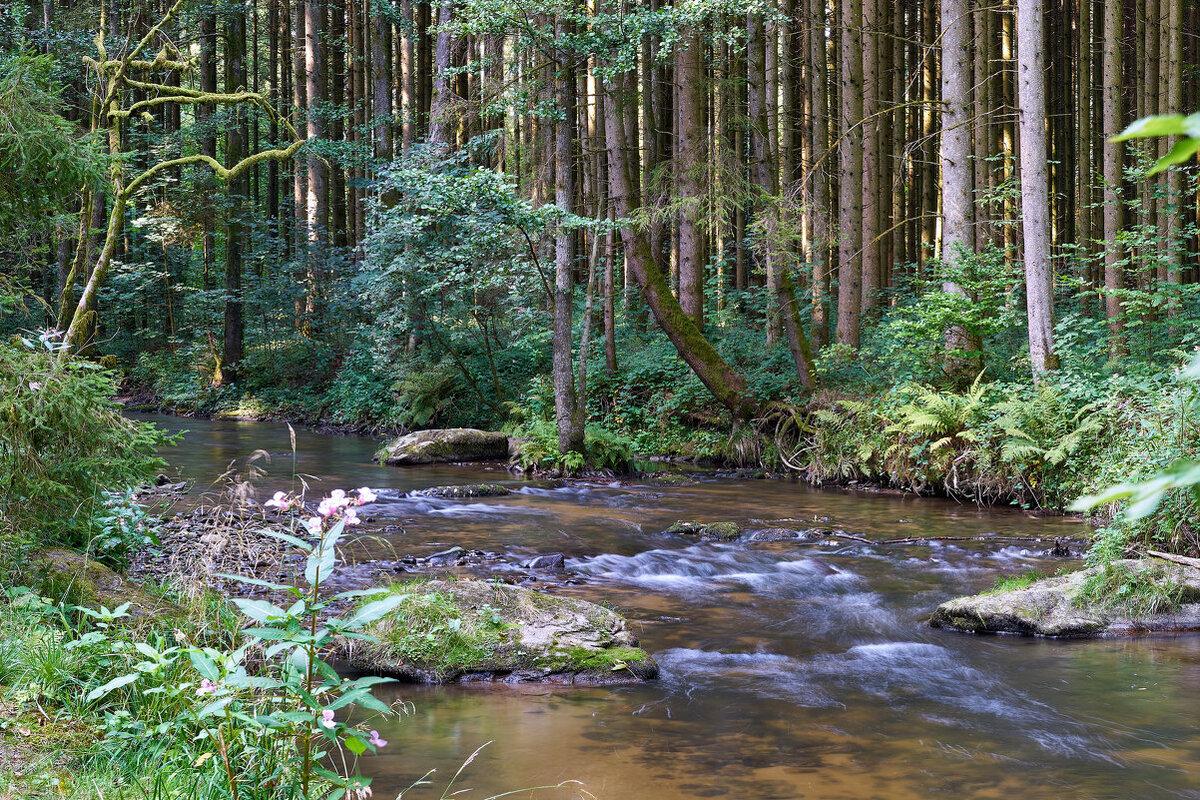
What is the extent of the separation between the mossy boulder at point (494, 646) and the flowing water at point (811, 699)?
0.19 meters

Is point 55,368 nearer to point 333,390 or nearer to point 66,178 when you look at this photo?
point 66,178

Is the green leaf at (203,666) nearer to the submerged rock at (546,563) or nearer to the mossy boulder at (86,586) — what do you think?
the mossy boulder at (86,586)

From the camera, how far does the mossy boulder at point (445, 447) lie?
683 inches

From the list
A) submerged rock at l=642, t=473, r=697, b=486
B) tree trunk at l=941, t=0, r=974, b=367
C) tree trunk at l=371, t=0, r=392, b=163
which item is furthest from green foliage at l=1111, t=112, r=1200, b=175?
tree trunk at l=371, t=0, r=392, b=163

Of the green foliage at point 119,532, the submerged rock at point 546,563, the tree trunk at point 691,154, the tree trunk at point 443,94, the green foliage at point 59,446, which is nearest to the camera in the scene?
the green foliage at point 59,446

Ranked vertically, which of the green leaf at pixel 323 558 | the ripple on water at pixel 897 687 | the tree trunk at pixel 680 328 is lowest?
the ripple on water at pixel 897 687

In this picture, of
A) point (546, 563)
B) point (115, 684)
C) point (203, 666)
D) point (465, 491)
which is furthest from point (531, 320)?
point (203, 666)

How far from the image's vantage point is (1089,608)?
285 inches

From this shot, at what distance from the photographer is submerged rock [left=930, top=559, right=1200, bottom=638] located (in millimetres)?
7141

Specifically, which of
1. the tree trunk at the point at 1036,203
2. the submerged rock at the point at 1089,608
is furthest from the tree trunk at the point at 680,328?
the submerged rock at the point at 1089,608

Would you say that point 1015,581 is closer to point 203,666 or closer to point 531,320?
point 203,666

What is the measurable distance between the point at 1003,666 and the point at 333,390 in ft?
69.2

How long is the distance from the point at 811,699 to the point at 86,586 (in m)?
4.56

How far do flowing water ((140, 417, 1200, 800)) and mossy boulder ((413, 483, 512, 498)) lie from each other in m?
2.68
